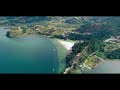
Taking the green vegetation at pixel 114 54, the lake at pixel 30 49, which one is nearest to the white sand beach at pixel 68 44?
the lake at pixel 30 49

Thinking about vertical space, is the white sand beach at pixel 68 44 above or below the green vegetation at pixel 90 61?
above

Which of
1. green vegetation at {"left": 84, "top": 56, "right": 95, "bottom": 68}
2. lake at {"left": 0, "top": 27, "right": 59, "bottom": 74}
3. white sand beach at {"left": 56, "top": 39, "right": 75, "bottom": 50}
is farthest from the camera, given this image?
green vegetation at {"left": 84, "top": 56, "right": 95, "bottom": 68}

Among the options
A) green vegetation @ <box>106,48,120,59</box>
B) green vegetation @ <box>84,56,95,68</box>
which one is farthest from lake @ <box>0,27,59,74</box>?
green vegetation @ <box>106,48,120,59</box>

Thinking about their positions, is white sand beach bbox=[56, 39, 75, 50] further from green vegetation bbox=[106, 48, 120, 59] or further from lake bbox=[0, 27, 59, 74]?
green vegetation bbox=[106, 48, 120, 59]

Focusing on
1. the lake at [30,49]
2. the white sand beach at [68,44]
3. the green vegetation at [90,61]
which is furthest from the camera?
the green vegetation at [90,61]

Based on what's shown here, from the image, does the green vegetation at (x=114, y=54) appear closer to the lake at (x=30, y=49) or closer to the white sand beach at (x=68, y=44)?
the white sand beach at (x=68, y=44)

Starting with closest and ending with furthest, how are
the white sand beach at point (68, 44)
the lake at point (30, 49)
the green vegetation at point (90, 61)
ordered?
the lake at point (30, 49), the white sand beach at point (68, 44), the green vegetation at point (90, 61)

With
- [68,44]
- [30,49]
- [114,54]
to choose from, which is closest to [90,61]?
[114,54]

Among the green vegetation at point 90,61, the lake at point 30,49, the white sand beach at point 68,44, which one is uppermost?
the white sand beach at point 68,44
